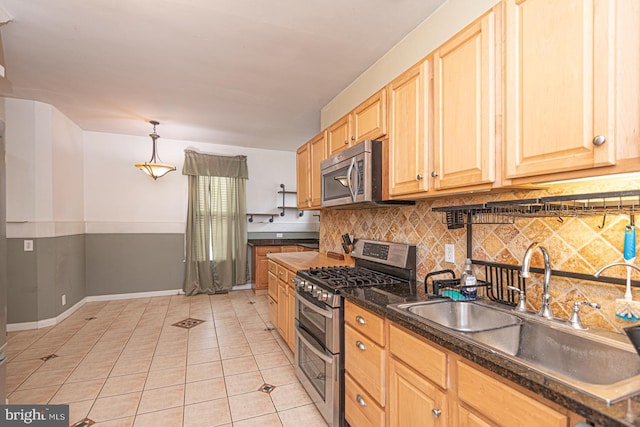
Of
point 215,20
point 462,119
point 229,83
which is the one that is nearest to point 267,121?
point 229,83

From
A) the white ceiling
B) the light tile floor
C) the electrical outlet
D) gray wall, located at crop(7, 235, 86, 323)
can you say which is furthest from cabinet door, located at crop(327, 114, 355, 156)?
gray wall, located at crop(7, 235, 86, 323)

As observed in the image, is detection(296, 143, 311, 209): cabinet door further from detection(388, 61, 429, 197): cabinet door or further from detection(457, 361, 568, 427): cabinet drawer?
detection(457, 361, 568, 427): cabinet drawer

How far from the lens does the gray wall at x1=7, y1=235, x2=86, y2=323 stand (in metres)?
3.49

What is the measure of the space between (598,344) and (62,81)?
4333 millimetres

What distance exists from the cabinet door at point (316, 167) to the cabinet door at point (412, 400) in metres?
1.89

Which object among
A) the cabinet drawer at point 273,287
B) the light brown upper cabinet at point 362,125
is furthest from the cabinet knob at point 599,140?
the cabinet drawer at point 273,287

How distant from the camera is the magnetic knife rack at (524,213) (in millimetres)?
1082

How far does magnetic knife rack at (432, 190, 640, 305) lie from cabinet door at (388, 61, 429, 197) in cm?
24

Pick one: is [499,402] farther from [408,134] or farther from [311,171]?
[311,171]

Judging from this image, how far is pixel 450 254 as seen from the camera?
72.6 inches

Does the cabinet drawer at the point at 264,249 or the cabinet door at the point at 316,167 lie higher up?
the cabinet door at the point at 316,167

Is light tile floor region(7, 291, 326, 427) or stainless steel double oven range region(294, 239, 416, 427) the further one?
light tile floor region(7, 291, 326, 427)

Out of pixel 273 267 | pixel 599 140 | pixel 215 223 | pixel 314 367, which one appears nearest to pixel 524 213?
pixel 599 140

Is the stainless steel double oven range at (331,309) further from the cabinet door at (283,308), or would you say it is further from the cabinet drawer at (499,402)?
the cabinet drawer at (499,402)
